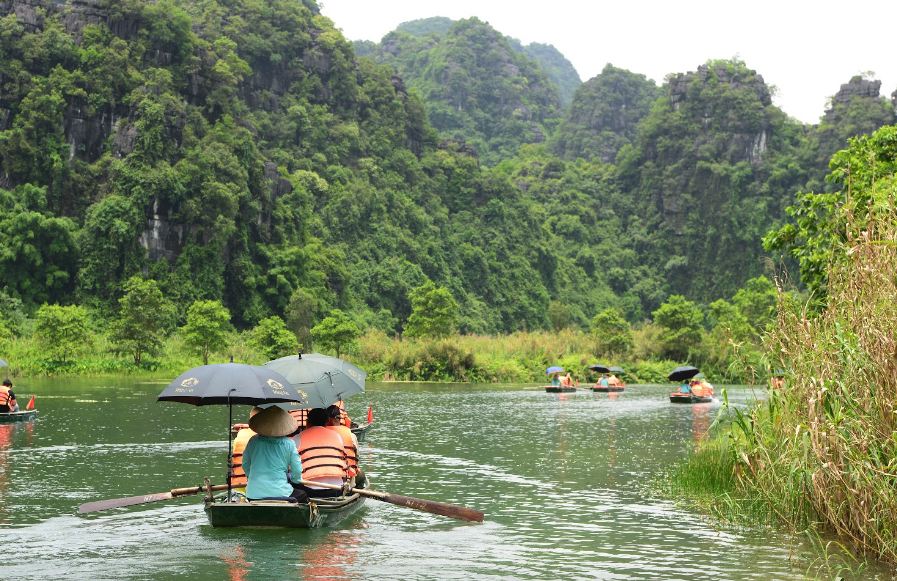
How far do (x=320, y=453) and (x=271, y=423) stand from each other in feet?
4.64

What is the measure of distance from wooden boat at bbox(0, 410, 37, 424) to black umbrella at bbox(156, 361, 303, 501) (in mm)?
15358

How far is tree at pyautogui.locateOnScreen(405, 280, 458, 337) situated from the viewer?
60.3 m

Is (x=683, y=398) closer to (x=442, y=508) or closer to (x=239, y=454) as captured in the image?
(x=442, y=508)

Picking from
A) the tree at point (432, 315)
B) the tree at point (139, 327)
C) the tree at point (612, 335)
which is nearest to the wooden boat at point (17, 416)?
the tree at point (139, 327)

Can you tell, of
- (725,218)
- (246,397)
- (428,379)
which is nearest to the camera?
(246,397)

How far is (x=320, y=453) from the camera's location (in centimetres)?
1282

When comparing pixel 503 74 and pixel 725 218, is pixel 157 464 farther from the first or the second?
pixel 503 74

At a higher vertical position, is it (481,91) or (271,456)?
(481,91)

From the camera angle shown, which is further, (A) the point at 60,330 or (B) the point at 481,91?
(B) the point at 481,91

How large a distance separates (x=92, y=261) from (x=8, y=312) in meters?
8.60

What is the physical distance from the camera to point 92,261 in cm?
6538

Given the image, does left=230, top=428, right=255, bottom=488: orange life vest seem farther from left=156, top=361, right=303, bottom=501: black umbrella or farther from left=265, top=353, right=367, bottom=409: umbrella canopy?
left=156, top=361, right=303, bottom=501: black umbrella

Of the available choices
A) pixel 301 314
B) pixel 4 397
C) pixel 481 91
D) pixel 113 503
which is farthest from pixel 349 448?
pixel 481 91

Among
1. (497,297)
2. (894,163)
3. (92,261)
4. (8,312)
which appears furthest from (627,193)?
(894,163)
